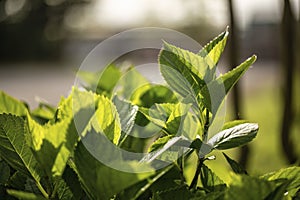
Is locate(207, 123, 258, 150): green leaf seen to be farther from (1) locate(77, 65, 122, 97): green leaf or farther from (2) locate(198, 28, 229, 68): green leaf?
(1) locate(77, 65, 122, 97): green leaf

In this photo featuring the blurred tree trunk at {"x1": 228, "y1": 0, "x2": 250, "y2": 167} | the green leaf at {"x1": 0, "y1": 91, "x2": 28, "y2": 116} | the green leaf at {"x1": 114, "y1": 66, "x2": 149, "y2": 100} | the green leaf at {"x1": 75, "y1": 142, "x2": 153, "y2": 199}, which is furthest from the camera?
the blurred tree trunk at {"x1": 228, "y1": 0, "x2": 250, "y2": 167}

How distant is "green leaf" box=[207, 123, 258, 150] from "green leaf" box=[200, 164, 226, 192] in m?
0.06

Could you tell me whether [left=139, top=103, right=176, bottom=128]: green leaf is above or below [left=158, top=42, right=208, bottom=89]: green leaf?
below

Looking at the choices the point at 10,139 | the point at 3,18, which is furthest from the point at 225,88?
the point at 3,18

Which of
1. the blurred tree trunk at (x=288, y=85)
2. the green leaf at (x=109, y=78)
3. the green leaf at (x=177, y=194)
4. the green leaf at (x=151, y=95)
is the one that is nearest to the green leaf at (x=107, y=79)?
the green leaf at (x=109, y=78)

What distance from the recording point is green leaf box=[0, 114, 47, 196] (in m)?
0.56

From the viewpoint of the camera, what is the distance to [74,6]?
16797mm

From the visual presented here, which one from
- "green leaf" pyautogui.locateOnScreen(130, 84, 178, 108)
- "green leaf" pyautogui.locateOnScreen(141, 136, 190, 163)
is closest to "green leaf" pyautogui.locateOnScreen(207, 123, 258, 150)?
"green leaf" pyautogui.locateOnScreen(141, 136, 190, 163)

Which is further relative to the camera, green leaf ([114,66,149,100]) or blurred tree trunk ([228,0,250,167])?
blurred tree trunk ([228,0,250,167])

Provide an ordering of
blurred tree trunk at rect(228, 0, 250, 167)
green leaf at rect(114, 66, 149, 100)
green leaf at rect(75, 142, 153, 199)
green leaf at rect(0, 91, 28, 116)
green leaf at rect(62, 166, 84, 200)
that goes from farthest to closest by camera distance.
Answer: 1. blurred tree trunk at rect(228, 0, 250, 167)
2. green leaf at rect(114, 66, 149, 100)
3. green leaf at rect(0, 91, 28, 116)
4. green leaf at rect(62, 166, 84, 200)
5. green leaf at rect(75, 142, 153, 199)

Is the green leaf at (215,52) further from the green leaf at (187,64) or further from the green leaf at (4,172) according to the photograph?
the green leaf at (4,172)

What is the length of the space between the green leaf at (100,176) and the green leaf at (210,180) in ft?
0.53

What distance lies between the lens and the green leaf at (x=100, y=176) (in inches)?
18.2

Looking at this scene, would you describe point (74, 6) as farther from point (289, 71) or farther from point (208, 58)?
point (208, 58)
